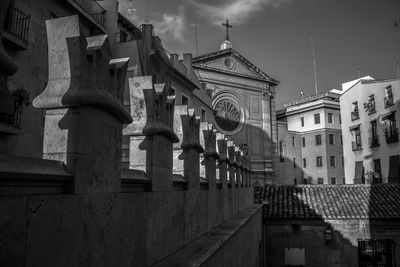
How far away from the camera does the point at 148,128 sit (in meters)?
3.60

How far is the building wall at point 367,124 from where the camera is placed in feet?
95.5

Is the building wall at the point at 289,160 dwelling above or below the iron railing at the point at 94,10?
below

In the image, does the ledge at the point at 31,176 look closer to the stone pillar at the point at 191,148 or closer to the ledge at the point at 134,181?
the ledge at the point at 134,181

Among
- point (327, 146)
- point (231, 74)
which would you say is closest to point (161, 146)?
point (231, 74)

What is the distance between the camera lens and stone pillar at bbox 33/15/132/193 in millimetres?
2355

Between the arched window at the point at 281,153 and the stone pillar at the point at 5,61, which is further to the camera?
the arched window at the point at 281,153

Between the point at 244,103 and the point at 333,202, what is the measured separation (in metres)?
16.5

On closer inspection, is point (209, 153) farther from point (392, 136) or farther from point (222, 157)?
point (392, 136)

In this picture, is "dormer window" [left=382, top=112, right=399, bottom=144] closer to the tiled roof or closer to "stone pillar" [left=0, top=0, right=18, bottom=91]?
the tiled roof

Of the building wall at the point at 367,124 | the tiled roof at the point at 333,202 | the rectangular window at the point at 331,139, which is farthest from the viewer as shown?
the rectangular window at the point at 331,139

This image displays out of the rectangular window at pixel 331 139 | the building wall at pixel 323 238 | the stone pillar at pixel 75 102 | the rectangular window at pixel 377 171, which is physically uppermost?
the rectangular window at pixel 331 139

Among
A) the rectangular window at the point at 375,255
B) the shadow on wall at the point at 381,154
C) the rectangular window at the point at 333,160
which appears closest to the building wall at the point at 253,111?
the shadow on wall at the point at 381,154

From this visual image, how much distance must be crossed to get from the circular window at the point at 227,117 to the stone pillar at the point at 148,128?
30647 millimetres

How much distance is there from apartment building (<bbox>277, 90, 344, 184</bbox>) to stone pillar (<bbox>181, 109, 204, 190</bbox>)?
1628 inches
